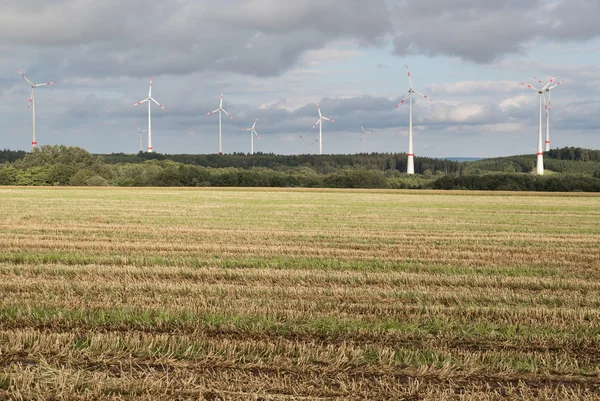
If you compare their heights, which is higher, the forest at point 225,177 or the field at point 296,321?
the forest at point 225,177

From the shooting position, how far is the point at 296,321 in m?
9.39

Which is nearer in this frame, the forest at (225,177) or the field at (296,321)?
the field at (296,321)

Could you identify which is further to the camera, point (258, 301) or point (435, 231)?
point (435, 231)

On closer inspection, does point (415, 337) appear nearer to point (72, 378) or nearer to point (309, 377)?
point (309, 377)

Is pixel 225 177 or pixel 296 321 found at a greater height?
pixel 225 177

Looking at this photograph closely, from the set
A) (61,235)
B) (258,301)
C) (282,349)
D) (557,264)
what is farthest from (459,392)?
(61,235)

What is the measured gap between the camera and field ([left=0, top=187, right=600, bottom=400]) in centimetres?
676

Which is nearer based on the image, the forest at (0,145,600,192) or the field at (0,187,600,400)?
the field at (0,187,600,400)

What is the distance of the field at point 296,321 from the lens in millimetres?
6762

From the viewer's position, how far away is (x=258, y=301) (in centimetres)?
1077

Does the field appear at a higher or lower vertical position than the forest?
lower

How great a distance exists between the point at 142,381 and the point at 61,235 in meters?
16.6

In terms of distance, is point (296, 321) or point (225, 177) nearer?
point (296, 321)

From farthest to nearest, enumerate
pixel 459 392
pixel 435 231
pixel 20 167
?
pixel 20 167, pixel 435 231, pixel 459 392
